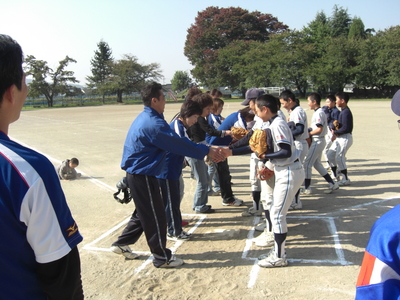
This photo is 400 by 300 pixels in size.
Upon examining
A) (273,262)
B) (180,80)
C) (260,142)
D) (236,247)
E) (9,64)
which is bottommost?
(236,247)

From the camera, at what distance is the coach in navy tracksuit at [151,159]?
393 cm

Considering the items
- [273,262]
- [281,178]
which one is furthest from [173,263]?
[281,178]

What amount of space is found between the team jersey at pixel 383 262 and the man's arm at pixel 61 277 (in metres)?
1.33

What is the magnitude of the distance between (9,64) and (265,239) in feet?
13.8

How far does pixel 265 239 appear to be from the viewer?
4816mm

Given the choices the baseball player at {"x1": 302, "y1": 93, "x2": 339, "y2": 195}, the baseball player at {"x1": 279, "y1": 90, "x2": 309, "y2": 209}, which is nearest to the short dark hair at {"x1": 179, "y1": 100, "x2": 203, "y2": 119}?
the baseball player at {"x1": 279, "y1": 90, "x2": 309, "y2": 209}

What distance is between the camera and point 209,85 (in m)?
62.8

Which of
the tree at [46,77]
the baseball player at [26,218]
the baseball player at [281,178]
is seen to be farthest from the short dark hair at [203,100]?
the tree at [46,77]

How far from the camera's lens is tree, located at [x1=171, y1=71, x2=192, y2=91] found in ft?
305

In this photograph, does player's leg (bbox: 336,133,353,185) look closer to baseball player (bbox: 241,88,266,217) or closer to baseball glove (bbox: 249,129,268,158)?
baseball player (bbox: 241,88,266,217)

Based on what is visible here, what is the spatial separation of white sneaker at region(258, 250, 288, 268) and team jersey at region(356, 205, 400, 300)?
2.96 m

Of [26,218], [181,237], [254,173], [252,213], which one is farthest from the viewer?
[252,213]

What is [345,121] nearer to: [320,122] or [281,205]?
[320,122]

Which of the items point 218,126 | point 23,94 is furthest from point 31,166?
point 218,126
